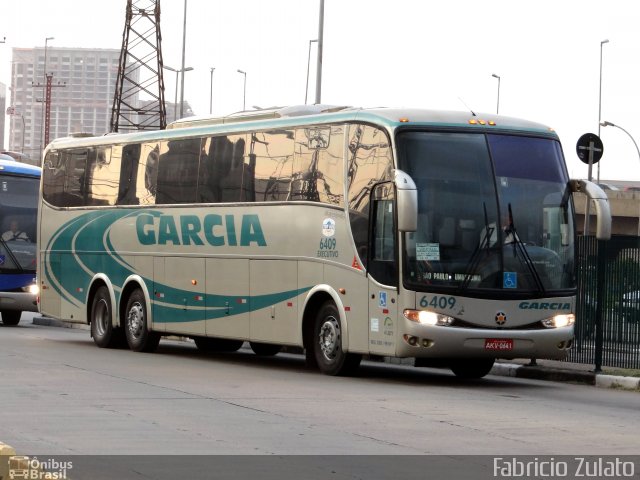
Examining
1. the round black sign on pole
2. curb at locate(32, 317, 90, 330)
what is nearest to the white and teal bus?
the round black sign on pole

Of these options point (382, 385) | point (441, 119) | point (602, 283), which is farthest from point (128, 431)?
point (602, 283)

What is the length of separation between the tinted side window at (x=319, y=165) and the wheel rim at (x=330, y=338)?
5.21 ft

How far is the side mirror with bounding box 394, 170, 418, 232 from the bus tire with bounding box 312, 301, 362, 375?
2.15 meters

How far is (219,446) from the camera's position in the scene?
10.6 meters

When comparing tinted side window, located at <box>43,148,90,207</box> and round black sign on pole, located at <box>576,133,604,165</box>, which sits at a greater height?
round black sign on pole, located at <box>576,133,604,165</box>

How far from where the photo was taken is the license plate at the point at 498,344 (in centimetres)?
1738

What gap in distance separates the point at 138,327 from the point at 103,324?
4.23 ft

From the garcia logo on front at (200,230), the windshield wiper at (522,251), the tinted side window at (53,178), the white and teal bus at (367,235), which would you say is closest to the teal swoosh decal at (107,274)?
the white and teal bus at (367,235)

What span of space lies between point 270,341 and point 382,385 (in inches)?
124

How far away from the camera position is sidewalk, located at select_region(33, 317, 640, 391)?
61.7 ft

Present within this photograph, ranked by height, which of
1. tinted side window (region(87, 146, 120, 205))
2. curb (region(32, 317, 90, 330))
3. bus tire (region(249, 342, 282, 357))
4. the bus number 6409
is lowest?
curb (region(32, 317, 90, 330))

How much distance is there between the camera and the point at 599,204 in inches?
719
